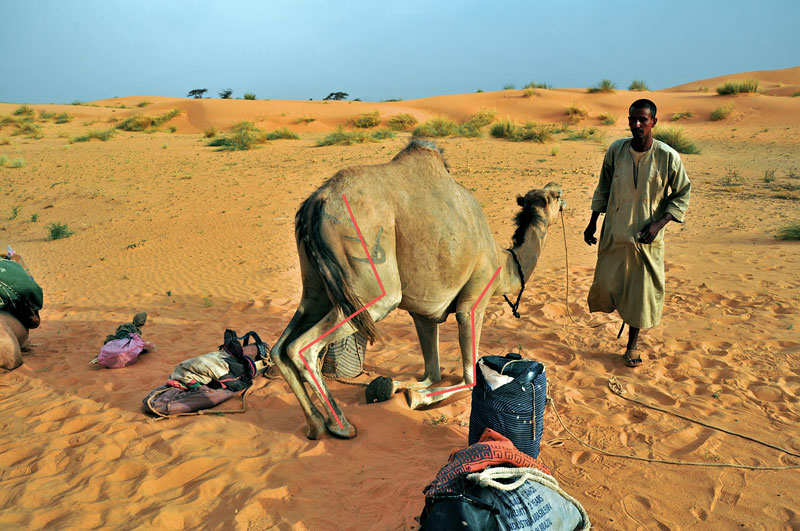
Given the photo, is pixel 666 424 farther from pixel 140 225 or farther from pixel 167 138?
pixel 167 138

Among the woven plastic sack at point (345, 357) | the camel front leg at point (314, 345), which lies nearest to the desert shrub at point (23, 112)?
the woven plastic sack at point (345, 357)

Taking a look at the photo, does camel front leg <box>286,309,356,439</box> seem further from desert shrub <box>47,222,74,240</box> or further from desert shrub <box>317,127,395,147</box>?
desert shrub <box>317,127,395,147</box>

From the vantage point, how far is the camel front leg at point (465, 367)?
4.36m

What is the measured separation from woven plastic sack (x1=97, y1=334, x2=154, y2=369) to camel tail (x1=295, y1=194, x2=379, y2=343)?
3.13 metres

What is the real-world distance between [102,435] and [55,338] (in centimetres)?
338

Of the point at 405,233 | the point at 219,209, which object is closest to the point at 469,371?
the point at 405,233

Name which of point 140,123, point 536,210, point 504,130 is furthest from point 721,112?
point 140,123

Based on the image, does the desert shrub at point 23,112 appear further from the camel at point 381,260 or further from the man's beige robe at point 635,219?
the man's beige robe at point 635,219

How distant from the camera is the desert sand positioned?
3.15 meters

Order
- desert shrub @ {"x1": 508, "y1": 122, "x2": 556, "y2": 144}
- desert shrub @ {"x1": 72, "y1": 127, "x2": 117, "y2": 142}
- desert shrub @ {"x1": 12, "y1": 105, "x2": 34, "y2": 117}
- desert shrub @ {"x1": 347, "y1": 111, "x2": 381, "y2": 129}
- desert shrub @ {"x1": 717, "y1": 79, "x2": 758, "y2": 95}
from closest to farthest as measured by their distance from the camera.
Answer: desert shrub @ {"x1": 508, "y1": 122, "x2": 556, "y2": 144}, desert shrub @ {"x1": 72, "y1": 127, "x2": 117, "y2": 142}, desert shrub @ {"x1": 347, "y1": 111, "x2": 381, "y2": 129}, desert shrub @ {"x1": 717, "y1": 79, "x2": 758, "y2": 95}, desert shrub @ {"x1": 12, "y1": 105, "x2": 34, "y2": 117}

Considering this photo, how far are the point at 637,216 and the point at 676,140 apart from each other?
16120mm

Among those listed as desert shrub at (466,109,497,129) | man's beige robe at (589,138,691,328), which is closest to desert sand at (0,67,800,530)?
man's beige robe at (589,138,691,328)

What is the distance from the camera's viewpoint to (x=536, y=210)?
486cm

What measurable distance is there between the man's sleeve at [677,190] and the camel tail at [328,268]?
309cm
